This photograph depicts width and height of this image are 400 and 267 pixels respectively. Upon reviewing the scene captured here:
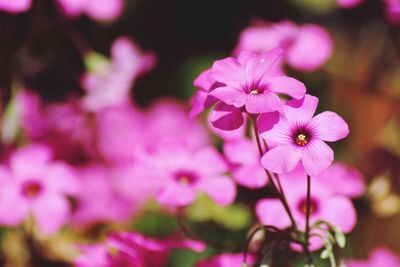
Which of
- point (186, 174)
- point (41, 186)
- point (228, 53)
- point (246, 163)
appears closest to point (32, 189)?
point (41, 186)

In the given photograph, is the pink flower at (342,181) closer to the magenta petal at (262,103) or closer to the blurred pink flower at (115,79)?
the magenta petal at (262,103)

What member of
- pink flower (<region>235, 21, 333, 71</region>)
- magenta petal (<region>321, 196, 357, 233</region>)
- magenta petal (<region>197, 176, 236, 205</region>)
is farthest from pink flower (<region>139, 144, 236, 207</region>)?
pink flower (<region>235, 21, 333, 71</region>)

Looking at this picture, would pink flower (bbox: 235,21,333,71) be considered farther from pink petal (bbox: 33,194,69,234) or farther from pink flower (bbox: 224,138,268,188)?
pink petal (bbox: 33,194,69,234)

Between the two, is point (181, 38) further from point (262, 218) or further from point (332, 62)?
point (262, 218)

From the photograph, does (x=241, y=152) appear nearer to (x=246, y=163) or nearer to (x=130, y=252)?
(x=246, y=163)

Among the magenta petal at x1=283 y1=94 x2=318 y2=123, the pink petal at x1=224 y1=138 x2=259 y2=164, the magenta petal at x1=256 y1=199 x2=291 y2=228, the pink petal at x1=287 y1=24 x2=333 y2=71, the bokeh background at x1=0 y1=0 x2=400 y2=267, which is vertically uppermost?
the bokeh background at x1=0 y1=0 x2=400 y2=267

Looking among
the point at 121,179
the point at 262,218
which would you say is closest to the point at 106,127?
the point at 121,179
